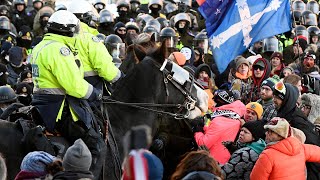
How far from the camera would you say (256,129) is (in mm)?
9359

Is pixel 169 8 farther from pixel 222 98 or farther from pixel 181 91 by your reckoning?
pixel 181 91

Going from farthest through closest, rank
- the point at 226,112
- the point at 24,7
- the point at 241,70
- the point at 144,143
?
the point at 24,7 → the point at 241,70 → the point at 226,112 → the point at 144,143

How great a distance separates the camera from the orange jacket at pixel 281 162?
8.52m

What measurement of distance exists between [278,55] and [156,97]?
749cm

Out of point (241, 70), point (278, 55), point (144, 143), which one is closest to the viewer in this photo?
point (144, 143)

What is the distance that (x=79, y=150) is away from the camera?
22.0 ft

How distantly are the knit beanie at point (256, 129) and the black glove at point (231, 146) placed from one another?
1.47ft

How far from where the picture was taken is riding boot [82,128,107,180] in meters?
8.34

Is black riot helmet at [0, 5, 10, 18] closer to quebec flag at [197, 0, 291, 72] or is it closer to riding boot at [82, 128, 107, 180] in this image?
quebec flag at [197, 0, 291, 72]

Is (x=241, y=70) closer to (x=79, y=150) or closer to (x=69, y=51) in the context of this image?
(x=69, y=51)

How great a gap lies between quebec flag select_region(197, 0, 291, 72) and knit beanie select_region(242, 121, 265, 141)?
3289 millimetres

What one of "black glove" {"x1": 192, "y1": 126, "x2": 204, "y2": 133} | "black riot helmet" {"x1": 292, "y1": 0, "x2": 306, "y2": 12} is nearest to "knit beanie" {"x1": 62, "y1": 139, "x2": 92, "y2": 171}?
"black glove" {"x1": 192, "y1": 126, "x2": 204, "y2": 133}

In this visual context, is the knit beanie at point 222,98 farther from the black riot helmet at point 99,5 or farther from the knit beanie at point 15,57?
the black riot helmet at point 99,5

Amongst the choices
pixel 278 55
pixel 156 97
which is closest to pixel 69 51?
pixel 156 97
